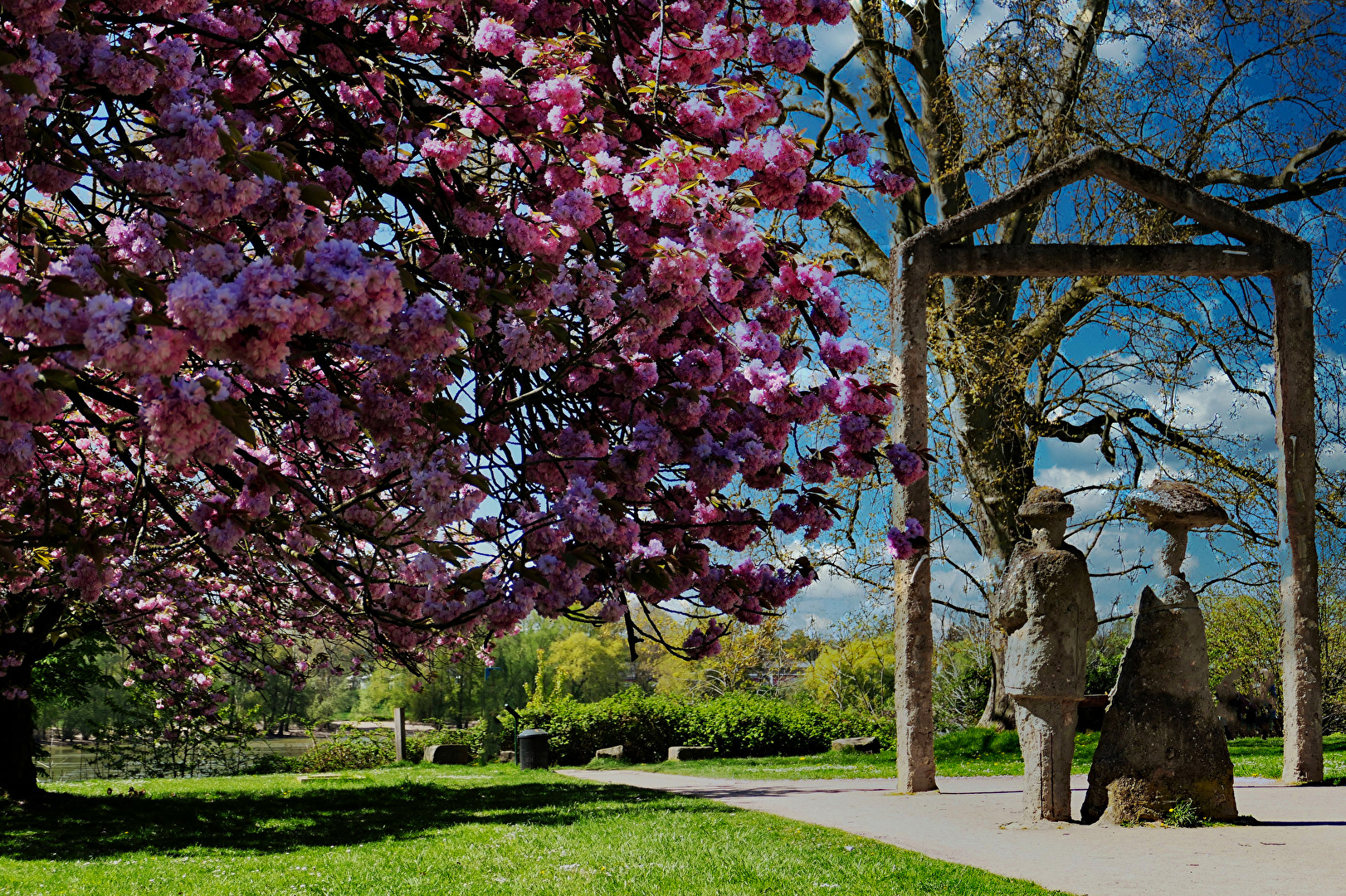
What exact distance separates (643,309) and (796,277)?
4.11 ft

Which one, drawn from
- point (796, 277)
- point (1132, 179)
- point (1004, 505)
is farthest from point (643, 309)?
point (1004, 505)

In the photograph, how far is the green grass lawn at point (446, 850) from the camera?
594cm

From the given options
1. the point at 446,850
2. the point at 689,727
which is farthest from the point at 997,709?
the point at 446,850

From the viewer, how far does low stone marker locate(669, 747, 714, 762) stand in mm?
18781

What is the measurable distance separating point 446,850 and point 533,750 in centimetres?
1025

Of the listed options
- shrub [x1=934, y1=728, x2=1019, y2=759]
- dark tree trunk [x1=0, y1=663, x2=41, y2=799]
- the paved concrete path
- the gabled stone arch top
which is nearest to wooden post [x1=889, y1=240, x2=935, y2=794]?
Answer: the paved concrete path

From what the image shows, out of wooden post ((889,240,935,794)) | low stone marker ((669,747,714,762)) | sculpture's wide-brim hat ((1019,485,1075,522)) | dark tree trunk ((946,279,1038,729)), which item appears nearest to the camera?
sculpture's wide-brim hat ((1019,485,1075,522))

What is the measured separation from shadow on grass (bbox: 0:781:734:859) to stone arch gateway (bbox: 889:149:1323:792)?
2.42 metres

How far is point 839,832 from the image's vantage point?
7.27 meters

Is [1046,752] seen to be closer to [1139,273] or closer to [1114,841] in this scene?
[1114,841]

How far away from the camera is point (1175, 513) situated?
6.97 metres

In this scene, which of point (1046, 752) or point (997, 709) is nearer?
point (1046, 752)

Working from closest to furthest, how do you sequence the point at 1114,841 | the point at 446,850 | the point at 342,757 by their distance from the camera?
the point at 1114,841 < the point at 446,850 < the point at 342,757

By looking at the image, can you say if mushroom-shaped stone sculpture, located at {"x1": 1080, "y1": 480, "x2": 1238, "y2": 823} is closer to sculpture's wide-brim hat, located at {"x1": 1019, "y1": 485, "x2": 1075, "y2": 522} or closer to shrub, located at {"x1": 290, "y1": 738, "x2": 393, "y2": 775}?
sculpture's wide-brim hat, located at {"x1": 1019, "y1": 485, "x2": 1075, "y2": 522}
